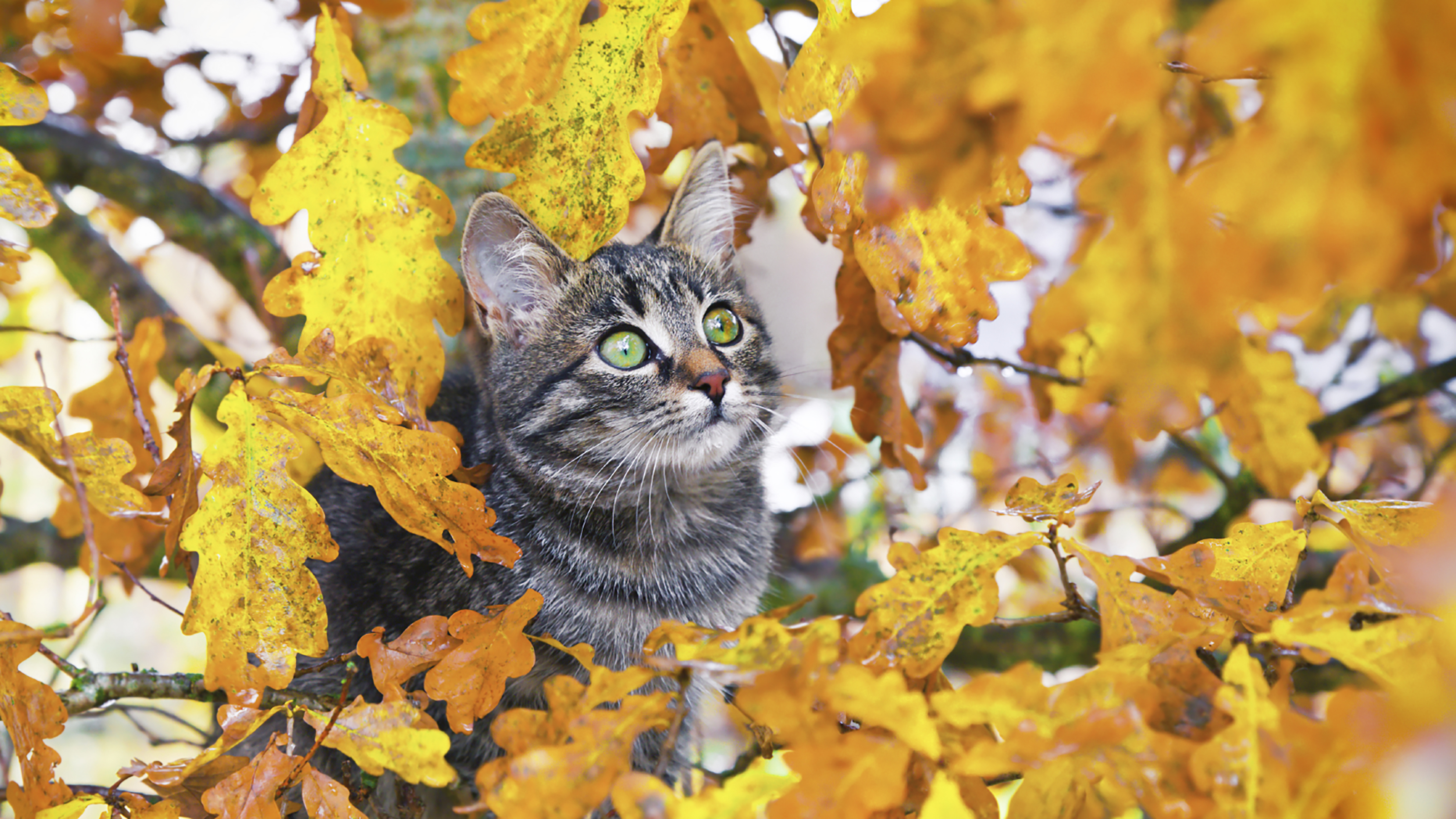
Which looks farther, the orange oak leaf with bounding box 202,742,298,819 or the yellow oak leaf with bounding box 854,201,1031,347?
the yellow oak leaf with bounding box 854,201,1031,347

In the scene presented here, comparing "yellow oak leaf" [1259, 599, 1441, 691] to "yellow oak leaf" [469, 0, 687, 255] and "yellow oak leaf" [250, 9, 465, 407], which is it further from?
"yellow oak leaf" [250, 9, 465, 407]

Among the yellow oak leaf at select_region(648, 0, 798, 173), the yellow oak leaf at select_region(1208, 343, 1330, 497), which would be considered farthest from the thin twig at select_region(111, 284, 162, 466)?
the yellow oak leaf at select_region(1208, 343, 1330, 497)

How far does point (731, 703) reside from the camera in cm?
172

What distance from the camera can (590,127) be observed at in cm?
117

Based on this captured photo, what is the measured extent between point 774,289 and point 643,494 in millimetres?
2019

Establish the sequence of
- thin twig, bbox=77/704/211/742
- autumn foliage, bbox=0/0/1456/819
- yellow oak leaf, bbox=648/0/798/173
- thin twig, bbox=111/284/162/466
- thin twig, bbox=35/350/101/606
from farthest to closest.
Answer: yellow oak leaf, bbox=648/0/798/173 → thin twig, bbox=77/704/211/742 → thin twig, bbox=111/284/162/466 → thin twig, bbox=35/350/101/606 → autumn foliage, bbox=0/0/1456/819

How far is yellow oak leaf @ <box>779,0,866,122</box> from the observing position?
1.13 meters

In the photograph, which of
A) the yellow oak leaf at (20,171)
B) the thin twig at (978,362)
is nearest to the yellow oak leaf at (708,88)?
the thin twig at (978,362)

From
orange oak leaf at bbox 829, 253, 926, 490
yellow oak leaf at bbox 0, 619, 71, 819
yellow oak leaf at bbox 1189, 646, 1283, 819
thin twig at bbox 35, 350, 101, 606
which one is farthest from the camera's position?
orange oak leaf at bbox 829, 253, 926, 490

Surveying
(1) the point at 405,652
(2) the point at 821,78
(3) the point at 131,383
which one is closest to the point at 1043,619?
(2) the point at 821,78

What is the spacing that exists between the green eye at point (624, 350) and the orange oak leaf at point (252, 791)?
A: 43.0 inches

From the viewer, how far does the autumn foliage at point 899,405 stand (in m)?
0.53

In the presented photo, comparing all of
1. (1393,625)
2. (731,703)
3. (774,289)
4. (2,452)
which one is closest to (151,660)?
(2,452)

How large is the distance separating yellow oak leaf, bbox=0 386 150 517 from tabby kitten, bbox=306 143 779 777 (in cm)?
72
